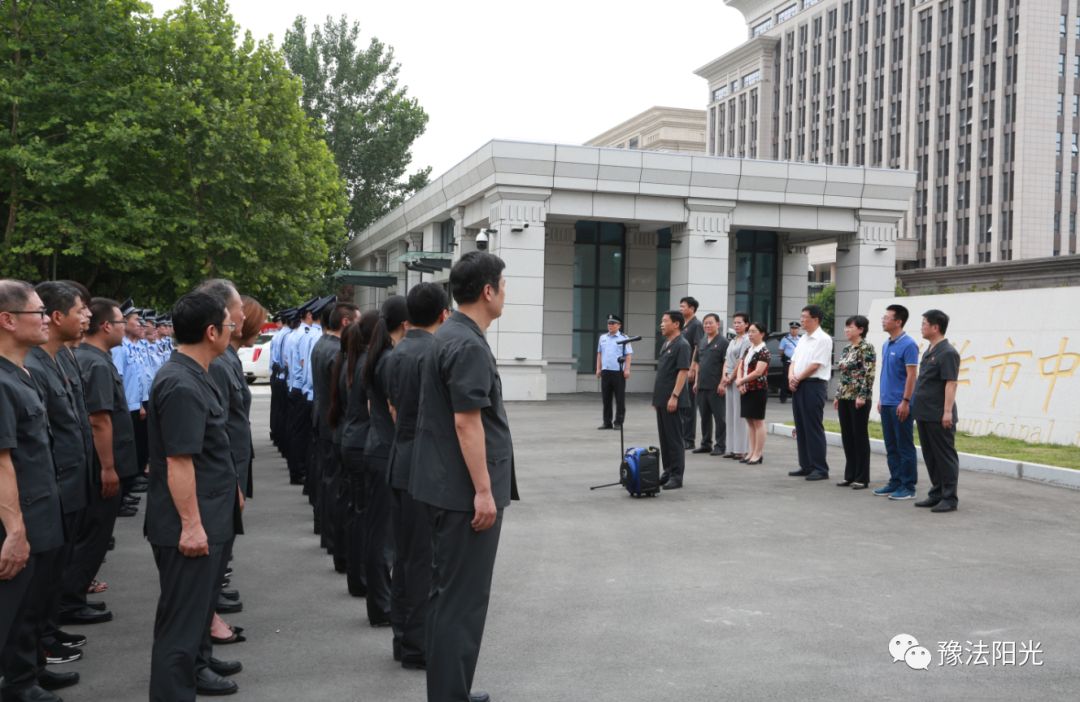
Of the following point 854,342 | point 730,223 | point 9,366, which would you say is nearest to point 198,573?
point 9,366

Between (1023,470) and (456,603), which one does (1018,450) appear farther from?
(456,603)

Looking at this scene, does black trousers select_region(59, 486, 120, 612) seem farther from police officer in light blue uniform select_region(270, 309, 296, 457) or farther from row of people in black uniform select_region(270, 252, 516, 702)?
police officer in light blue uniform select_region(270, 309, 296, 457)

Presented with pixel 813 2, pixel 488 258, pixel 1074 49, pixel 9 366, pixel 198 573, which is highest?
pixel 813 2

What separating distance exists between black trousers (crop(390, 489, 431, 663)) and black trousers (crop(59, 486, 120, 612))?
199cm

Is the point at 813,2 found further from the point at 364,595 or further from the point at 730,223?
the point at 364,595

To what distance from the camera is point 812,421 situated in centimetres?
1141

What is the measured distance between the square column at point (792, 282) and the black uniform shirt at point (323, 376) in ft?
75.2

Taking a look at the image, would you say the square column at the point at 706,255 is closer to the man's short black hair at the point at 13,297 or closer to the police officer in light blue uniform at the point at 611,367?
the police officer in light blue uniform at the point at 611,367

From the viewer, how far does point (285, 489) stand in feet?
36.2

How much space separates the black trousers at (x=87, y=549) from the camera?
571cm

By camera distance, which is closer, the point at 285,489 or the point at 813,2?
the point at 285,489

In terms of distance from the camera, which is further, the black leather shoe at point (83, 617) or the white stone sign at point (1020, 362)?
the white stone sign at point (1020, 362)

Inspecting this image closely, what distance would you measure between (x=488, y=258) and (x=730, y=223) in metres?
22.2

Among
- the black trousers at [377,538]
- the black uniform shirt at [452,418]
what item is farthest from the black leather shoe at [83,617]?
the black uniform shirt at [452,418]
